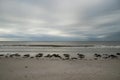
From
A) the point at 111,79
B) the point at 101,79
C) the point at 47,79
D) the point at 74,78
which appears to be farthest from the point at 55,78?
the point at 111,79

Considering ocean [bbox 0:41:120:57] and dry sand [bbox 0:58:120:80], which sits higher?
ocean [bbox 0:41:120:57]

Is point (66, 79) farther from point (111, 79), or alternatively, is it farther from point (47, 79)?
point (111, 79)

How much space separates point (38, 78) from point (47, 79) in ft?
1.88

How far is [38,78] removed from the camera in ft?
27.9

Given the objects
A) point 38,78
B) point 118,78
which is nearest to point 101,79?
point 118,78

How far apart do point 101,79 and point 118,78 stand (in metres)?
1.08

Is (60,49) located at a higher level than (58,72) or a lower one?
higher

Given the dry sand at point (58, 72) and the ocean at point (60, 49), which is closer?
the dry sand at point (58, 72)

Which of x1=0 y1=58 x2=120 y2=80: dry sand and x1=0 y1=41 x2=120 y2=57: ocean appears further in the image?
x1=0 y1=41 x2=120 y2=57: ocean

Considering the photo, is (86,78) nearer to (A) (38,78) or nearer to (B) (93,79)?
(B) (93,79)

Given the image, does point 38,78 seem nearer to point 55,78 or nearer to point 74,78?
point 55,78

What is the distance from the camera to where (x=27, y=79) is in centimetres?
827

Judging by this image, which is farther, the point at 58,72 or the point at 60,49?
the point at 60,49

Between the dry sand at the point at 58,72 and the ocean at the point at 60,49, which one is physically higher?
the ocean at the point at 60,49
